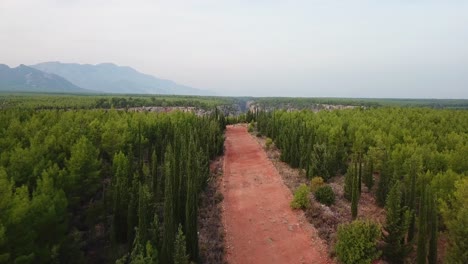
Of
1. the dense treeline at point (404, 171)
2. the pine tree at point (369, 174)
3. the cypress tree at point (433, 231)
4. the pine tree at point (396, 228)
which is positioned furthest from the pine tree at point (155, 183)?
the cypress tree at point (433, 231)

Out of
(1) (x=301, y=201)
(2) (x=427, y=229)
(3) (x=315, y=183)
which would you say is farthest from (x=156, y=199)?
(2) (x=427, y=229)

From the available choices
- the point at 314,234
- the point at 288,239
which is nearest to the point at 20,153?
the point at 288,239

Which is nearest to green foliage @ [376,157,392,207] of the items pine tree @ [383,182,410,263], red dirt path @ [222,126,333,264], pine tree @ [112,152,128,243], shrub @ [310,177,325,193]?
shrub @ [310,177,325,193]

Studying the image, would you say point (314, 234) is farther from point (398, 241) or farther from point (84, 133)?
point (84, 133)

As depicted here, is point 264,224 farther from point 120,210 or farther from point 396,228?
point 120,210

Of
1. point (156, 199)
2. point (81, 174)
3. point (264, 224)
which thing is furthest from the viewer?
point (156, 199)

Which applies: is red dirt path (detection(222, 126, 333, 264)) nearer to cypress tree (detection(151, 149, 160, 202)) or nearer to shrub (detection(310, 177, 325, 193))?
shrub (detection(310, 177, 325, 193))

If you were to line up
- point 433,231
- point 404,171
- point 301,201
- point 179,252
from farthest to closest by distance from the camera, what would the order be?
point 404,171, point 301,201, point 433,231, point 179,252

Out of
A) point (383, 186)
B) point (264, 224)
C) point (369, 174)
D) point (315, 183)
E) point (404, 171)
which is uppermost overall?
point (404, 171)
